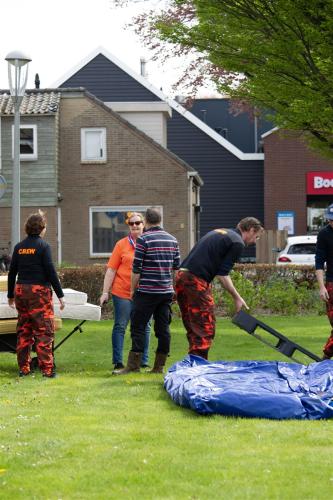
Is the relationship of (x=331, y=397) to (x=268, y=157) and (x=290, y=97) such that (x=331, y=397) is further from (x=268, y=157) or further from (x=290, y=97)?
(x=268, y=157)

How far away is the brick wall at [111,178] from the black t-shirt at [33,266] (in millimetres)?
27561

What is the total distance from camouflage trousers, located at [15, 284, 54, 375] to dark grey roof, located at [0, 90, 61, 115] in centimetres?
2736

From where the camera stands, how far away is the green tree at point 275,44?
17.4 m

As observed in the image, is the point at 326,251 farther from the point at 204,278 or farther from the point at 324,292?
the point at 204,278

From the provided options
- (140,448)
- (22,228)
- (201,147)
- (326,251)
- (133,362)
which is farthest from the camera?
(201,147)

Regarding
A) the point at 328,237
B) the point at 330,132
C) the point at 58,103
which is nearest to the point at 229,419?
the point at 328,237

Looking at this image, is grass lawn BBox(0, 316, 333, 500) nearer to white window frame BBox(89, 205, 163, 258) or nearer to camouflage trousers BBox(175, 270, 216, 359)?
camouflage trousers BBox(175, 270, 216, 359)

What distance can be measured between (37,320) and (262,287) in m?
11.2

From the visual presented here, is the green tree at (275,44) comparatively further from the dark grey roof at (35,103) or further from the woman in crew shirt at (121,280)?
the dark grey roof at (35,103)

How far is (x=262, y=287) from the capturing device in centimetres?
2308

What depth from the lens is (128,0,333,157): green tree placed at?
684 inches

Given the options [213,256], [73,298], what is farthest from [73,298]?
[213,256]

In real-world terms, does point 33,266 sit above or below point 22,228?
above

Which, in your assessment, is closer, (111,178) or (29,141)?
(29,141)
